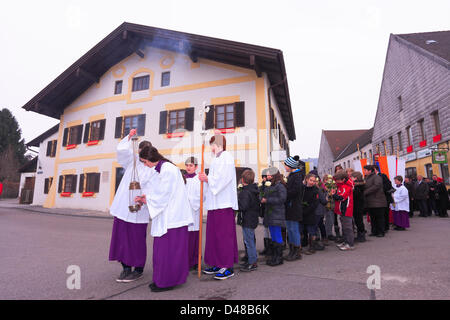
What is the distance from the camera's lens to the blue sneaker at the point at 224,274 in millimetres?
3618

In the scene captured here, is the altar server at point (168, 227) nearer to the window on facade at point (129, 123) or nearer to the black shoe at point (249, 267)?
the black shoe at point (249, 267)

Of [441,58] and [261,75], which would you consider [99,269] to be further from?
[441,58]

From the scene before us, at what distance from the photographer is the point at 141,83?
628 inches

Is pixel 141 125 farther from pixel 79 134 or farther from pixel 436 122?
pixel 436 122

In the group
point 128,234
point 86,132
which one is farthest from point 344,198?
point 86,132

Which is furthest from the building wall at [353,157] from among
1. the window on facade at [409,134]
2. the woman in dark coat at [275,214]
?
the woman in dark coat at [275,214]

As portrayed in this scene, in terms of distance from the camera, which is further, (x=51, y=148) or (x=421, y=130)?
(x=51, y=148)

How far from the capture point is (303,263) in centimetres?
438

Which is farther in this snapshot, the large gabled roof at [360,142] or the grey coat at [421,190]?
→ the large gabled roof at [360,142]

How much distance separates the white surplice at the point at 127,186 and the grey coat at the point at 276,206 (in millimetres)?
1881

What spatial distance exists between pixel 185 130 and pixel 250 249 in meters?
10.3

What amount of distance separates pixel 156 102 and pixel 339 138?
4296cm

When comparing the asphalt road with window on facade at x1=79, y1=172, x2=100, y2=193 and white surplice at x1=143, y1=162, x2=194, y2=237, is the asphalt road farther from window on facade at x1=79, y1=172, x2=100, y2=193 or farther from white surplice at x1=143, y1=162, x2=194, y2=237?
window on facade at x1=79, y1=172, x2=100, y2=193

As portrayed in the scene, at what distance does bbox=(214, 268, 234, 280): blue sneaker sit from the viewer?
362 cm
